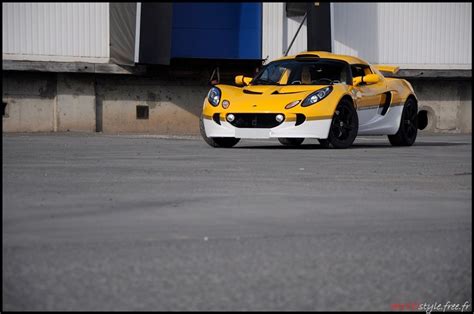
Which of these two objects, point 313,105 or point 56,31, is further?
point 56,31

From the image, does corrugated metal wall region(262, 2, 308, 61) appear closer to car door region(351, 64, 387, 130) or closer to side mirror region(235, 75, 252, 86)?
car door region(351, 64, 387, 130)

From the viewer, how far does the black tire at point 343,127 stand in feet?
44.4

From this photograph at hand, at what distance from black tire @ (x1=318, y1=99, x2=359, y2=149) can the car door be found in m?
0.37

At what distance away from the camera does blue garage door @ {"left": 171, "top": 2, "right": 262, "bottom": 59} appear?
73.4 ft

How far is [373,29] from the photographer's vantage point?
2480 cm

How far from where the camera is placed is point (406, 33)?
2511 cm

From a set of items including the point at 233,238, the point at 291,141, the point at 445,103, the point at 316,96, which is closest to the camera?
the point at 233,238

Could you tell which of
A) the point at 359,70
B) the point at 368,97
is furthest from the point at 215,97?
the point at 359,70

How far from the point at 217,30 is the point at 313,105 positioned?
966 centimetres

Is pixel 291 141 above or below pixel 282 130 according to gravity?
below

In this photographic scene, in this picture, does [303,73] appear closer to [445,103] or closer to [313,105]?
[313,105]

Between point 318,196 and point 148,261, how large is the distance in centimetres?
290

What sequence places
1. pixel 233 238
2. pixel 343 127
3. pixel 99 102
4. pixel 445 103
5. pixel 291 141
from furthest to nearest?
pixel 445 103
pixel 99 102
pixel 291 141
pixel 343 127
pixel 233 238

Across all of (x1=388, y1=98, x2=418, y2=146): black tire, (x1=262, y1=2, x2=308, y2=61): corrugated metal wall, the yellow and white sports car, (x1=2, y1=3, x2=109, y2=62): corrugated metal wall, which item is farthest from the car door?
(x1=2, y1=3, x2=109, y2=62): corrugated metal wall
